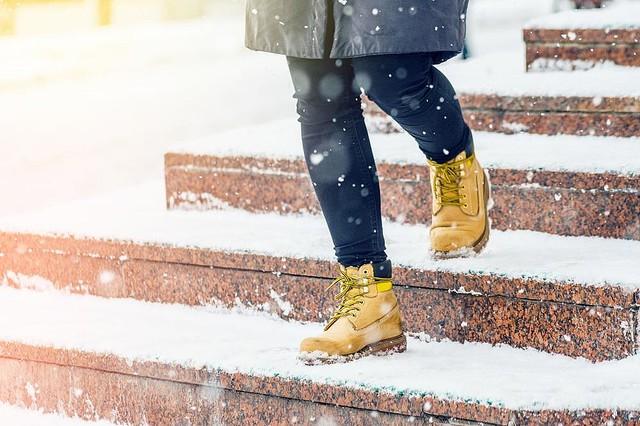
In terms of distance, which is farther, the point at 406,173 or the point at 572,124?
the point at 572,124

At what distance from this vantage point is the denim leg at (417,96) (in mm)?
2881

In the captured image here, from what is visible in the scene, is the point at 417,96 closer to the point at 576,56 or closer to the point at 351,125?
the point at 351,125

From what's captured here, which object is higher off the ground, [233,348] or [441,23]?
[441,23]

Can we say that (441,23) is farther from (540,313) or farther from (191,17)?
(191,17)

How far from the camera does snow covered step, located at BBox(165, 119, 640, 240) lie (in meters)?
3.53

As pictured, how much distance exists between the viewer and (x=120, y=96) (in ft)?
36.4

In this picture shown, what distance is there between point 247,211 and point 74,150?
14.6ft

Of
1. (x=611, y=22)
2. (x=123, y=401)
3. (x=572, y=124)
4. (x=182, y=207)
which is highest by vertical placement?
(x=611, y=22)

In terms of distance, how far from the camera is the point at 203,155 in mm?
4320

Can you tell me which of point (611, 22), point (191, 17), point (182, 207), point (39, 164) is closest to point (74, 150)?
point (39, 164)

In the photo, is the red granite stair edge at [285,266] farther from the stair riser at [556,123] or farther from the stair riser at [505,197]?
the stair riser at [556,123]

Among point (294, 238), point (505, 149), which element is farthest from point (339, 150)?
point (505, 149)

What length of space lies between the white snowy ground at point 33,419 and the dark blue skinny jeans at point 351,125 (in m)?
1.01

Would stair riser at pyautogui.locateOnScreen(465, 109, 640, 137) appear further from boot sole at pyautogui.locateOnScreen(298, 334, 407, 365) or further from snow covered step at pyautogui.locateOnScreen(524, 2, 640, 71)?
boot sole at pyautogui.locateOnScreen(298, 334, 407, 365)
